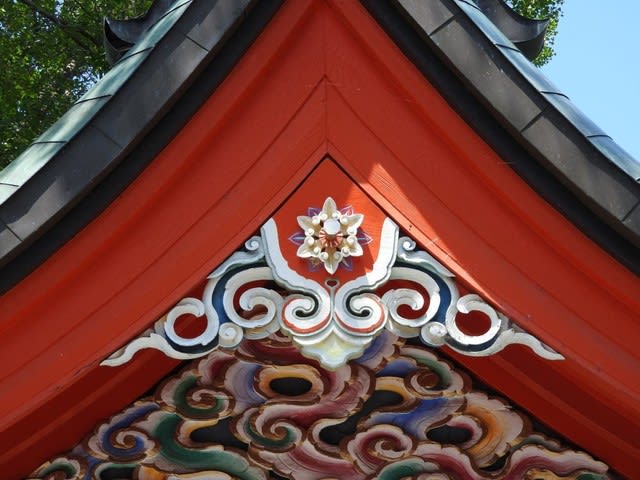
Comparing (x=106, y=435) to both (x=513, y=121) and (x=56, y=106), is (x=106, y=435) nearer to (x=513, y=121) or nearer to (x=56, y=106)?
(x=513, y=121)

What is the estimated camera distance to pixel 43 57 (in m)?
10.7

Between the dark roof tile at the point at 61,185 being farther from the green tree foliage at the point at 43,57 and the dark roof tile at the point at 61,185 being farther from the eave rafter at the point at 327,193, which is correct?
the green tree foliage at the point at 43,57

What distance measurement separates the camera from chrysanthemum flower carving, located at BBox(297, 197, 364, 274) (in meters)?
2.33

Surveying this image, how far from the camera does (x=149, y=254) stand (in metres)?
2.37

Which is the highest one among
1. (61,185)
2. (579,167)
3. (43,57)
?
(43,57)

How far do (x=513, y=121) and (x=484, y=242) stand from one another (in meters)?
0.27

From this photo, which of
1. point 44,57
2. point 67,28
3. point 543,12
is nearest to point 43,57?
point 44,57

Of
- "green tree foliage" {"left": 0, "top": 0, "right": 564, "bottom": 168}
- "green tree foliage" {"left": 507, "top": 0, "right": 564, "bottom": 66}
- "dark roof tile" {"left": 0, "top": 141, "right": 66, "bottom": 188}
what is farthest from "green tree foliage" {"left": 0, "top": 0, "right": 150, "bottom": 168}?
"dark roof tile" {"left": 0, "top": 141, "right": 66, "bottom": 188}

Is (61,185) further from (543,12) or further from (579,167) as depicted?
(543,12)

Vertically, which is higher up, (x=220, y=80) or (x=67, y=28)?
(x=67, y=28)

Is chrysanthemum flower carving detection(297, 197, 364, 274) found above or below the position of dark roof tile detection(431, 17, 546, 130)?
below

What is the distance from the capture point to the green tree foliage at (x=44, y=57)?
10.2m

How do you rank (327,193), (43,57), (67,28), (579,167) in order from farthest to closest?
1. (43,57)
2. (67,28)
3. (327,193)
4. (579,167)

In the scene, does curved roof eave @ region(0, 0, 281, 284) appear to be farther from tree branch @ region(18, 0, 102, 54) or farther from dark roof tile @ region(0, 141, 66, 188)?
tree branch @ region(18, 0, 102, 54)
